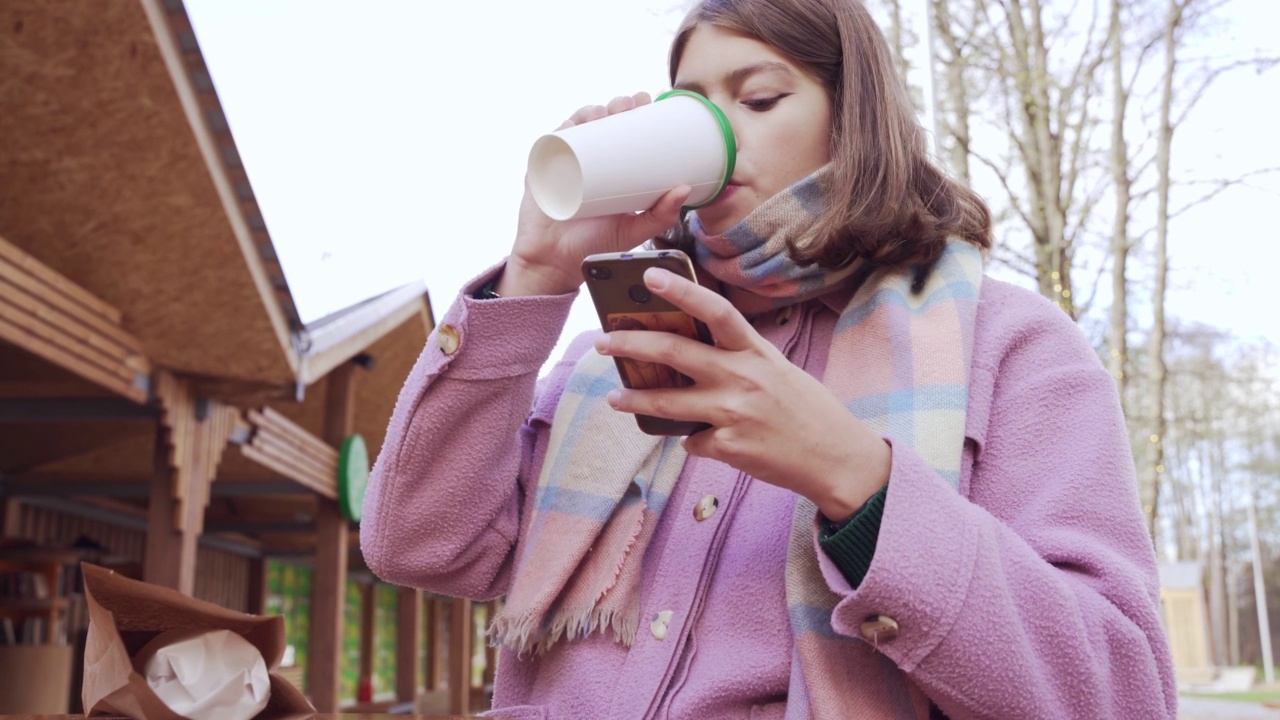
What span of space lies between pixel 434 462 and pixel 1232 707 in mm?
17779

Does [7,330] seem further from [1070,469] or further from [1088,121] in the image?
[1088,121]

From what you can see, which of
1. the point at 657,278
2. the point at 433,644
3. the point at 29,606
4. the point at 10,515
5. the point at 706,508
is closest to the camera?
the point at 657,278

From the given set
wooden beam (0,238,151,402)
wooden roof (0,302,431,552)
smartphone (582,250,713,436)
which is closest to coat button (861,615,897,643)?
smartphone (582,250,713,436)

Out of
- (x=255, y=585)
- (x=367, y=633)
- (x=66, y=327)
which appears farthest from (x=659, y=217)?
(x=367, y=633)

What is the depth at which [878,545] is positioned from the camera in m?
1.09

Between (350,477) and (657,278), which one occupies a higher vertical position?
(657,278)

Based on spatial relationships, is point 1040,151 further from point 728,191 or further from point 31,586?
point 31,586

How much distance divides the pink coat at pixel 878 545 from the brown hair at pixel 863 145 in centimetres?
13

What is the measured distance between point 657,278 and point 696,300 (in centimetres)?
4

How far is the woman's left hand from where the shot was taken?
3.44ft

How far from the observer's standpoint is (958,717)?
117 centimetres

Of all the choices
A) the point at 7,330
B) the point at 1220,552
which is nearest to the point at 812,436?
the point at 7,330

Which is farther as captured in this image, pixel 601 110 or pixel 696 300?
pixel 601 110

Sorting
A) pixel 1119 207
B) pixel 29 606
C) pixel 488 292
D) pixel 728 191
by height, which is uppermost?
pixel 1119 207
